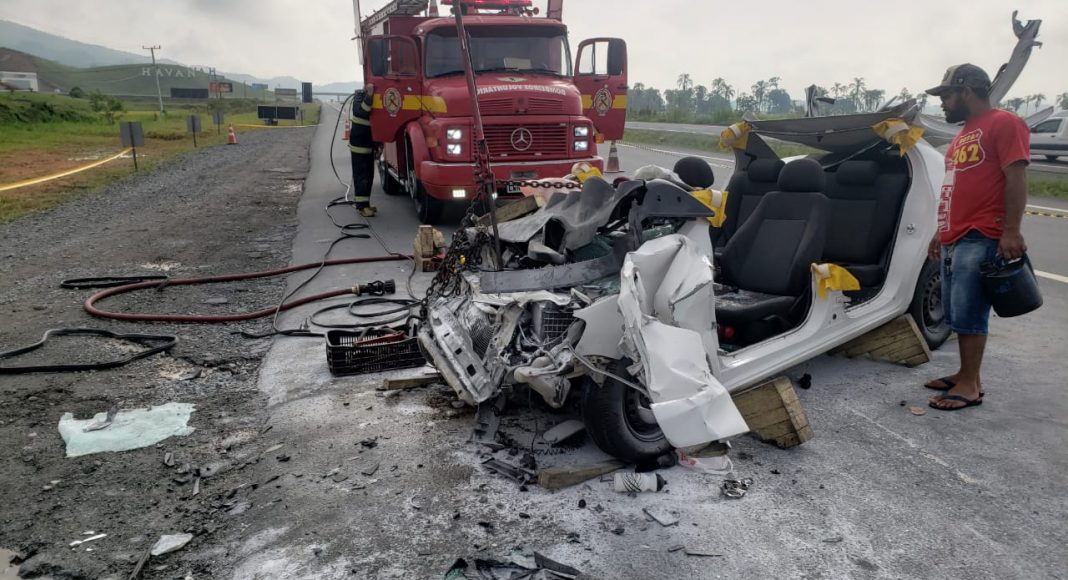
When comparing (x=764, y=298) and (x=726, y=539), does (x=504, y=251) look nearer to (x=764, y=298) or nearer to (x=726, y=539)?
(x=764, y=298)

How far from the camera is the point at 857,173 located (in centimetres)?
505

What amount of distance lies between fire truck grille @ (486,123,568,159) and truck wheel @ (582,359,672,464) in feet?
19.4

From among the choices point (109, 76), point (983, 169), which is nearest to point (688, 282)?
point (983, 169)

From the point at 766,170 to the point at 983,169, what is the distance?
1.56 meters

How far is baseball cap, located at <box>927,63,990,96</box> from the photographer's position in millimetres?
3926

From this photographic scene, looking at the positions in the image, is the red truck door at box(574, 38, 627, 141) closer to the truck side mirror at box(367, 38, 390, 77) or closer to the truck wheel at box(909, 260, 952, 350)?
the truck side mirror at box(367, 38, 390, 77)

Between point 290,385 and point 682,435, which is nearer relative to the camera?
point 682,435

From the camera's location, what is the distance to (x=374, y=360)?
462cm

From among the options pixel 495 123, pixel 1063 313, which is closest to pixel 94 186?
pixel 495 123

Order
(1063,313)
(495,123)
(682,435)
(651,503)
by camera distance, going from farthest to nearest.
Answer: (495,123) → (1063,313) → (651,503) → (682,435)

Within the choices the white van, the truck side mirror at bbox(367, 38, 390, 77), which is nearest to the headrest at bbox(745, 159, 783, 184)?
the truck side mirror at bbox(367, 38, 390, 77)

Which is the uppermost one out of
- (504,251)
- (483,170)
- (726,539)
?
(483,170)

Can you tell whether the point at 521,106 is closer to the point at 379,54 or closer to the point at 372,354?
the point at 379,54

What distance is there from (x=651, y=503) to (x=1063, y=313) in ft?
16.4
